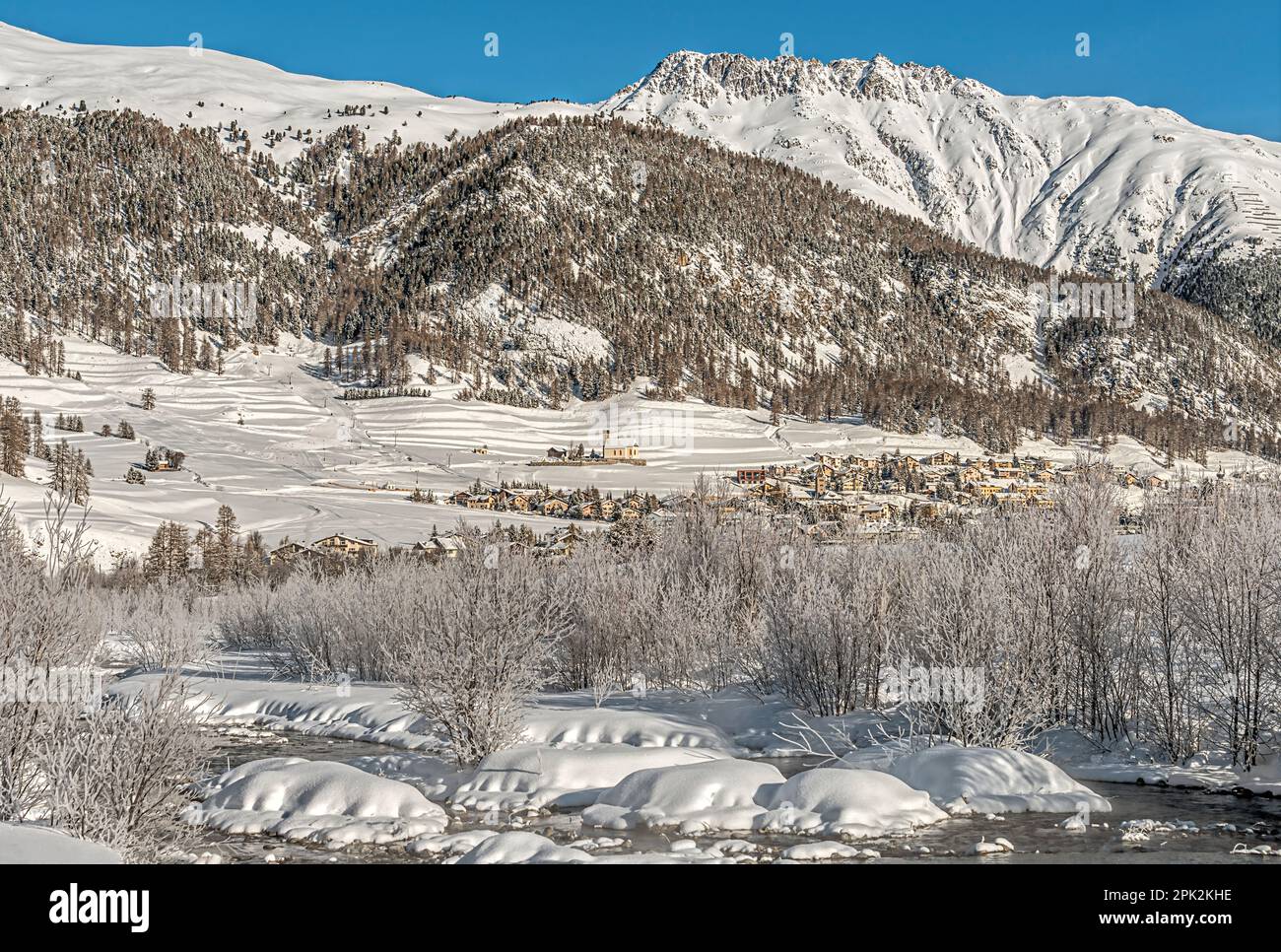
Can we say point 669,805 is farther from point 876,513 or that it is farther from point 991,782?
point 876,513

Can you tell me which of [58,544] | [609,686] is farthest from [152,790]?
[609,686]

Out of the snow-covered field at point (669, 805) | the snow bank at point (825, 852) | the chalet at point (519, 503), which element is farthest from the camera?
the chalet at point (519, 503)

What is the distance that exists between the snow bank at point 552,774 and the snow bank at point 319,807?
1545 millimetres

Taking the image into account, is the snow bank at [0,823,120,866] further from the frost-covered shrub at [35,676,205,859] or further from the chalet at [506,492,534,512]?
the chalet at [506,492,534,512]

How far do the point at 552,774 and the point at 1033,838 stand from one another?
9185 mm

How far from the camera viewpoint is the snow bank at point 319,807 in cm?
1833

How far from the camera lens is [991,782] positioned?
19688mm

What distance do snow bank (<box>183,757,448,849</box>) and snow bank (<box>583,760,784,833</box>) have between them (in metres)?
3.19

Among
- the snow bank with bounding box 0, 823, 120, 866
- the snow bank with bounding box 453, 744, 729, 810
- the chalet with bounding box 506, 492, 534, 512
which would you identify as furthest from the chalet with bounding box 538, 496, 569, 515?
the snow bank with bounding box 0, 823, 120, 866

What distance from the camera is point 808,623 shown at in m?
28.8

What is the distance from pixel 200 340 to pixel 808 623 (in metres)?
193

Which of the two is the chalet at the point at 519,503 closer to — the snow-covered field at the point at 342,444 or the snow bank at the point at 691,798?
the snow-covered field at the point at 342,444

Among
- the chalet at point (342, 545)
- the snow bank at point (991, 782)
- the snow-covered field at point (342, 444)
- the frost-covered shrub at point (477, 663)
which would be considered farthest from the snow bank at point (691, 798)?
the snow-covered field at point (342, 444)
